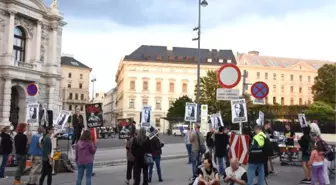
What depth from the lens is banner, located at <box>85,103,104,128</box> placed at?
1496cm

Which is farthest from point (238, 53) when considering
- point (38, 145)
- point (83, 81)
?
point (38, 145)

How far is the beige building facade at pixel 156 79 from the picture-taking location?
317 feet

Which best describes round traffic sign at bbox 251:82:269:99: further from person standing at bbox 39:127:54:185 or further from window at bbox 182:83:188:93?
window at bbox 182:83:188:93

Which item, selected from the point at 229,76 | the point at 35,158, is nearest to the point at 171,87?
the point at 229,76

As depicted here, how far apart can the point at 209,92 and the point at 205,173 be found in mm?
60126

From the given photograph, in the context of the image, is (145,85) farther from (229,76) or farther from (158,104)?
(229,76)

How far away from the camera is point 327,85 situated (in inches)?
3091

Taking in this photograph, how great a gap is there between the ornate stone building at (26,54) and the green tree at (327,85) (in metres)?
51.4

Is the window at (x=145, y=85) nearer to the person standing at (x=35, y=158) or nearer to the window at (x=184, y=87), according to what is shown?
the window at (x=184, y=87)

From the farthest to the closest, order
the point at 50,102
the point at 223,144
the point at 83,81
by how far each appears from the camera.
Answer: the point at 83,81
the point at 50,102
the point at 223,144

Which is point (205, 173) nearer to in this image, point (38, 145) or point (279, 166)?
point (38, 145)

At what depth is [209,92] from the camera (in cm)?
6825

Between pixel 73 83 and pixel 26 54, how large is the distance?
3020 inches

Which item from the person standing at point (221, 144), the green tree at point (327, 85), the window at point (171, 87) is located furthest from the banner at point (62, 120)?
the window at point (171, 87)
